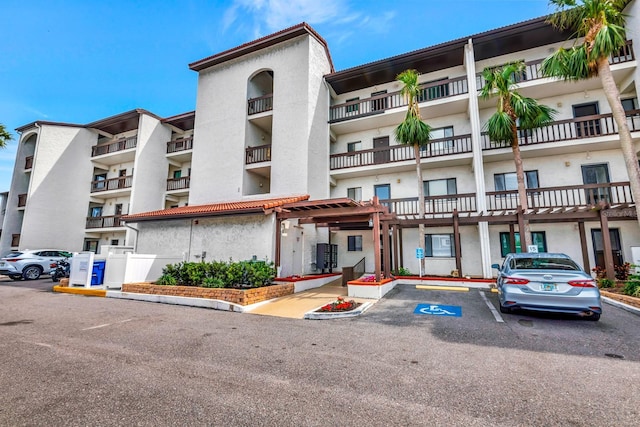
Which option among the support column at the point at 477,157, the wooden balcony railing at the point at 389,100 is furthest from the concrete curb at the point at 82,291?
the support column at the point at 477,157

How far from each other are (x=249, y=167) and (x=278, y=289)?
9.18 metres

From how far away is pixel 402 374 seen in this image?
3.89m

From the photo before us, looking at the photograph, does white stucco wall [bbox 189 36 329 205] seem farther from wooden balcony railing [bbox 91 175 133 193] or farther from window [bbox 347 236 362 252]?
wooden balcony railing [bbox 91 175 133 193]

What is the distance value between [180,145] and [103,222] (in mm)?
8489

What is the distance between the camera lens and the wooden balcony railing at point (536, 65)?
13383 millimetres

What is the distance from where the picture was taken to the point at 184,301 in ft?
30.2

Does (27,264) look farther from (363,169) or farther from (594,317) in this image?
(594,317)

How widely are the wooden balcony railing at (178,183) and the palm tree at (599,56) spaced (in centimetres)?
2224

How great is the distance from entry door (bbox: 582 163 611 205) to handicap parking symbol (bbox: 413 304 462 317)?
33.5ft

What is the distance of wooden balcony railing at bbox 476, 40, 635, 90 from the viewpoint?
1338cm

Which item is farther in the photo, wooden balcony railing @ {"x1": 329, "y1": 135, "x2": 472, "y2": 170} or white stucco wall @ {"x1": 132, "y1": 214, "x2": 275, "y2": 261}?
wooden balcony railing @ {"x1": 329, "y1": 135, "x2": 472, "y2": 170}

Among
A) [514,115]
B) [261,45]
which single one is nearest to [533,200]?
[514,115]

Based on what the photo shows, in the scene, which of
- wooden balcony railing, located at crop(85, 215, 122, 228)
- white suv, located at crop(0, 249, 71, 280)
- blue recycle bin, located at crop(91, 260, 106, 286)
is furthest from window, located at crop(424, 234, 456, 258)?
white suv, located at crop(0, 249, 71, 280)

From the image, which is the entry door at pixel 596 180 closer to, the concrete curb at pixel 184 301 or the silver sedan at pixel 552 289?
the silver sedan at pixel 552 289
